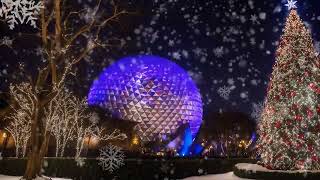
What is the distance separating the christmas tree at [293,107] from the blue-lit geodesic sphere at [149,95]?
143ft

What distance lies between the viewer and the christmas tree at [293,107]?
1992 cm

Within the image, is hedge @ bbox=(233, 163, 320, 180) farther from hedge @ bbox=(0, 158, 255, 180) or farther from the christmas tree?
hedge @ bbox=(0, 158, 255, 180)

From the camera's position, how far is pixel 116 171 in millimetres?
23141

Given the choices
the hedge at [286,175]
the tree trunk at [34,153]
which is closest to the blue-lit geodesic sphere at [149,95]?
the hedge at [286,175]

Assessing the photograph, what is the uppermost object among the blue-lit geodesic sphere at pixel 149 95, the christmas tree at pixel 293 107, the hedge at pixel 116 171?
the blue-lit geodesic sphere at pixel 149 95

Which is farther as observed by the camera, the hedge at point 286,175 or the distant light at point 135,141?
the distant light at point 135,141

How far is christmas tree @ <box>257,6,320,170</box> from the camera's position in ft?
65.4

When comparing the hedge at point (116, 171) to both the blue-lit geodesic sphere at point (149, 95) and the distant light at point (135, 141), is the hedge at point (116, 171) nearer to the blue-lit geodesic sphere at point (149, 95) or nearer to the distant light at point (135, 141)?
the distant light at point (135, 141)

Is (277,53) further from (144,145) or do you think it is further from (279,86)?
(144,145)

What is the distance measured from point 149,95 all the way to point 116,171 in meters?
42.9

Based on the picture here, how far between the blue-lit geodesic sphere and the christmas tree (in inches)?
1717

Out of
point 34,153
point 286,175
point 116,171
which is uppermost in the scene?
point 34,153

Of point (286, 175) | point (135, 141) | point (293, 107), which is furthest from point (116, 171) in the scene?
point (135, 141)

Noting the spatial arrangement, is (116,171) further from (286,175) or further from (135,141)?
(135,141)
